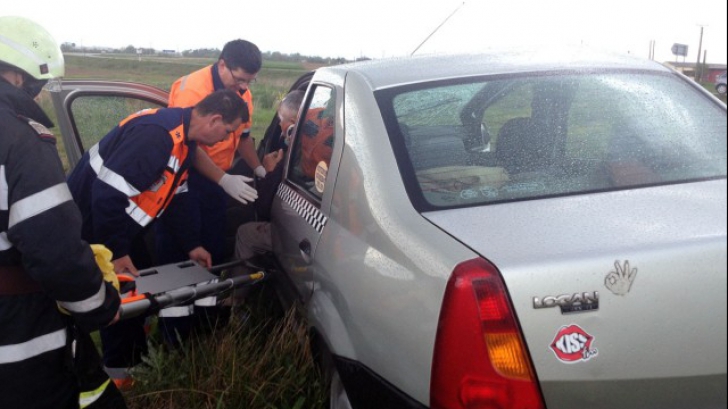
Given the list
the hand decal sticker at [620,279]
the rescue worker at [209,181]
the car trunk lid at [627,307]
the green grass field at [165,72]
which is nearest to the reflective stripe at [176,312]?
the rescue worker at [209,181]

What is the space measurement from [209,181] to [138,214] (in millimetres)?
810

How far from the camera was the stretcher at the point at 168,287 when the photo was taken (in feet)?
8.96

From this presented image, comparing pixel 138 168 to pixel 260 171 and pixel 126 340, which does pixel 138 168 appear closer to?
pixel 126 340

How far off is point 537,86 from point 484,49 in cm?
68

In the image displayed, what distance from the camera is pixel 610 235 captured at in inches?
66.4

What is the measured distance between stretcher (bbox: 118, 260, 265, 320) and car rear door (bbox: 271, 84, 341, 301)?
0.26m

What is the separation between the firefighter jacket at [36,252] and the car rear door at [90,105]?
6.01 feet

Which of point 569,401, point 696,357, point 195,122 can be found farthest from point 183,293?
point 696,357

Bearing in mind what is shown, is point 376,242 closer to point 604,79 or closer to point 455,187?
point 455,187

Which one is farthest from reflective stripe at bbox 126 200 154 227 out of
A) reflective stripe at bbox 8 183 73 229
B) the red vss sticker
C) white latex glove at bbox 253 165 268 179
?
the red vss sticker

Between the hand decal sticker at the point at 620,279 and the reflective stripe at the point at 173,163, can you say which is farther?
the reflective stripe at the point at 173,163

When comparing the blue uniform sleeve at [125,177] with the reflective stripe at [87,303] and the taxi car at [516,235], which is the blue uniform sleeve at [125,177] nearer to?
the taxi car at [516,235]

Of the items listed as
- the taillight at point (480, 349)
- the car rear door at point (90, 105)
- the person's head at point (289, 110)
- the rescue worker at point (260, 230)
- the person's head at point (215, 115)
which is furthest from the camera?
the person's head at point (289, 110)

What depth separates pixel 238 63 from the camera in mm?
4617
